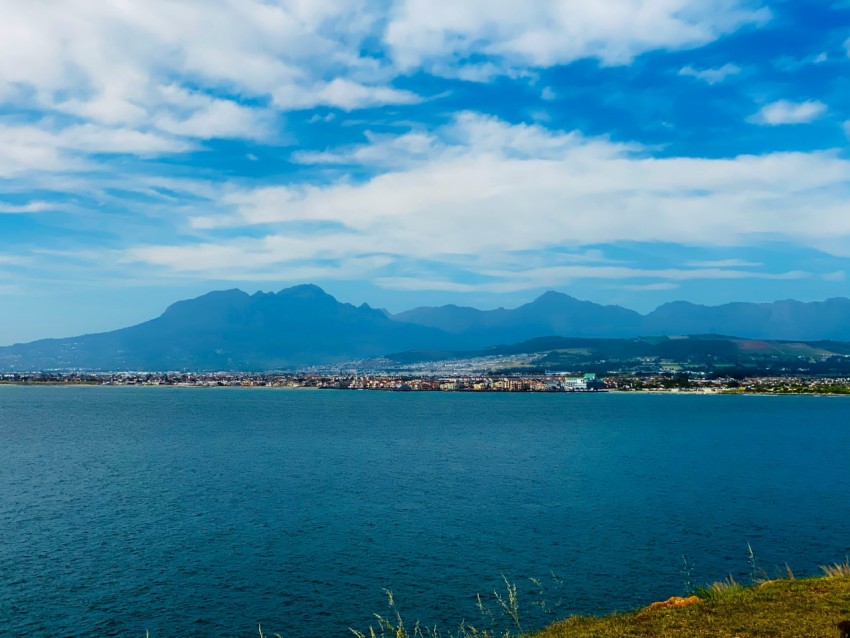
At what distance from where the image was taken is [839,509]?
125 ft

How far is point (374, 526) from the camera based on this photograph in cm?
3406

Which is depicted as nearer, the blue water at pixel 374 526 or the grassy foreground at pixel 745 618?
the grassy foreground at pixel 745 618

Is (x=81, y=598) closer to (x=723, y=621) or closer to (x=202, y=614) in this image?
(x=202, y=614)

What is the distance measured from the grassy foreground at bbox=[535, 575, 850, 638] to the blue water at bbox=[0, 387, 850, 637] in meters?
6.39

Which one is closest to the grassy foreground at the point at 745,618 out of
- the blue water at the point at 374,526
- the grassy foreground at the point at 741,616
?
the grassy foreground at the point at 741,616

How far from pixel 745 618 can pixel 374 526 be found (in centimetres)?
2192

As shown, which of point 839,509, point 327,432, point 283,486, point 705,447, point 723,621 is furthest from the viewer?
point 327,432

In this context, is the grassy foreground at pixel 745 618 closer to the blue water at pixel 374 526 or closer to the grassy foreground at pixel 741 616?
→ the grassy foreground at pixel 741 616

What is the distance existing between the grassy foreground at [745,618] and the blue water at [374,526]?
6.39 m

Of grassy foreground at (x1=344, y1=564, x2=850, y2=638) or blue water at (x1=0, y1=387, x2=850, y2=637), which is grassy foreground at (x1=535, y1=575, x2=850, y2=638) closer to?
grassy foreground at (x1=344, y1=564, x2=850, y2=638)

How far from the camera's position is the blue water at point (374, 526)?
77.9ft

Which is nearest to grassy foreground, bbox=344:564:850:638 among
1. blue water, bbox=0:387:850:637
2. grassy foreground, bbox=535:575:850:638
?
grassy foreground, bbox=535:575:850:638

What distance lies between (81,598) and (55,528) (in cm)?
1093

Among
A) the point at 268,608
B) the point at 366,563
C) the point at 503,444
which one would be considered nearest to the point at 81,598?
the point at 268,608
